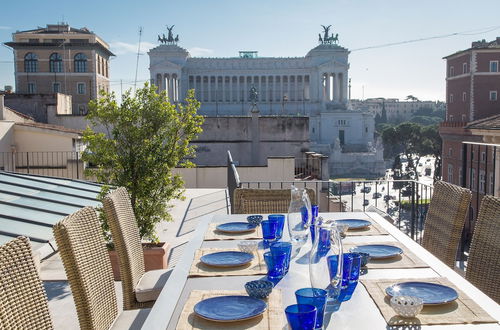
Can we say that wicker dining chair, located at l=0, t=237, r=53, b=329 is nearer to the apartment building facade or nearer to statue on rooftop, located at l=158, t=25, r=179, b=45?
the apartment building facade

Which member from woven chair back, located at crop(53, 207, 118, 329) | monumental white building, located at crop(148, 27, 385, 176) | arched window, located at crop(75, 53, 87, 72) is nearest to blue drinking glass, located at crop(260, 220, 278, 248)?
woven chair back, located at crop(53, 207, 118, 329)

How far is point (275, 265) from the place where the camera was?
2.26 metres

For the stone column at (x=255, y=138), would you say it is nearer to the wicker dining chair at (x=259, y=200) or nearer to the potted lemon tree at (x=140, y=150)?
the potted lemon tree at (x=140, y=150)

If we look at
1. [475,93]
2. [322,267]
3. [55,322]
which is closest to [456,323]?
[322,267]

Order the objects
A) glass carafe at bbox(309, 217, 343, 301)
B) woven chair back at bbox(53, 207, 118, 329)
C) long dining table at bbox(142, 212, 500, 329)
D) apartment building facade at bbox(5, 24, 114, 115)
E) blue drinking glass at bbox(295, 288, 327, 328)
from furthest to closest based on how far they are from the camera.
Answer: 1. apartment building facade at bbox(5, 24, 114, 115)
2. woven chair back at bbox(53, 207, 118, 329)
3. long dining table at bbox(142, 212, 500, 329)
4. glass carafe at bbox(309, 217, 343, 301)
5. blue drinking glass at bbox(295, 288, 327, 328)

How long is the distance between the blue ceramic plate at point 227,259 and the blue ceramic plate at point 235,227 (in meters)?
0.55

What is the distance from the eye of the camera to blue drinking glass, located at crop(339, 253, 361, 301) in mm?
2004

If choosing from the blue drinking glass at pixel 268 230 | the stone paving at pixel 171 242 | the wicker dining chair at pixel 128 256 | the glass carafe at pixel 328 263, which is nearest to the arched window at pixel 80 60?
the stone paving at pixel 171 242

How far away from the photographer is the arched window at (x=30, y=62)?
4034 cm

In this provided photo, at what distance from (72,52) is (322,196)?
3210 cm

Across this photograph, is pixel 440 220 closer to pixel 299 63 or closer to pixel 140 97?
pixel 140 97

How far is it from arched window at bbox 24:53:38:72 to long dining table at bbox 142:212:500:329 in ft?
136

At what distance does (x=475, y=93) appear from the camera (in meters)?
36.1

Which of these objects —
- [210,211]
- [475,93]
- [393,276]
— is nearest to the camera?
[393,276]
